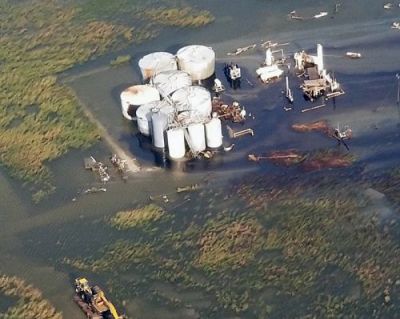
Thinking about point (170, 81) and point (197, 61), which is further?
point (197, 61)

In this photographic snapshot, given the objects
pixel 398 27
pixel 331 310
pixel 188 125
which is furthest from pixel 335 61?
pixel 331 310

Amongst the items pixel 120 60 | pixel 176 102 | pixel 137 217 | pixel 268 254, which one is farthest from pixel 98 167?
pixel 120 60

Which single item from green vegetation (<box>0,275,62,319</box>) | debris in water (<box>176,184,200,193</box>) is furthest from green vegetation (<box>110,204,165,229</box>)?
green vegetation (<box>0,275,62,319</box>)

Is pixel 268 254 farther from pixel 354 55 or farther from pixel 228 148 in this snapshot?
pixel 354 55

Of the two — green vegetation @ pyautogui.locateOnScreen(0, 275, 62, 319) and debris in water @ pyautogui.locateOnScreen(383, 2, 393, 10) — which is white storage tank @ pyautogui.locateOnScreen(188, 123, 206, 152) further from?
debris in water @ pyautogui.locateOnScreen(383, 2, 393, 10)

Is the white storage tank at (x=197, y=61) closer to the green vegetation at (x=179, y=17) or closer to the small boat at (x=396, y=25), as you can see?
the green vegetation at (x=179, y=17)

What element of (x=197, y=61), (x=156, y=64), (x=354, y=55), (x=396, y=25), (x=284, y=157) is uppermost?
(x=156, y=64)

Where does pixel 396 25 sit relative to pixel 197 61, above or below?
below
